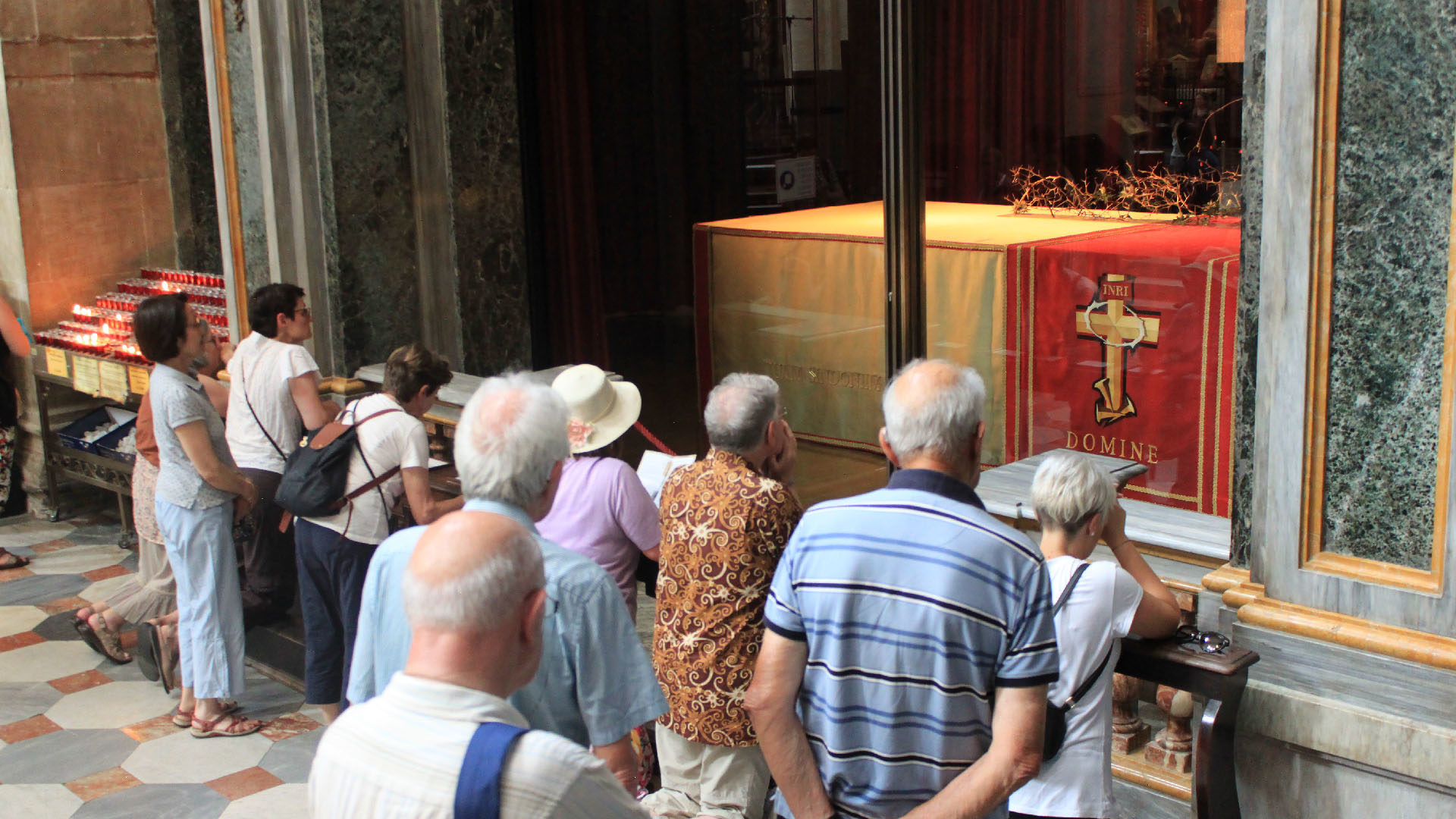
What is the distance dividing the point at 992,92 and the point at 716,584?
241 cm

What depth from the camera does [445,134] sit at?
6.07 m

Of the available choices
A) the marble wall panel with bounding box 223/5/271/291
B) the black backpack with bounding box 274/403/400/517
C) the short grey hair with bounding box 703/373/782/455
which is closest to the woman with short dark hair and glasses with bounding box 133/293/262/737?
the black backpack with bounding box 274/403/400/517

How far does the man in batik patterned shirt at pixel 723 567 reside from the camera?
286 cm

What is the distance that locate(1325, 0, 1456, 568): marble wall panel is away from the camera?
273cm

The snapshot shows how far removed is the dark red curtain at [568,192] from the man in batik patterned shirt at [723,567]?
132 inches

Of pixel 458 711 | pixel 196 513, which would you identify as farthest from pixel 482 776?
pixel 196 513

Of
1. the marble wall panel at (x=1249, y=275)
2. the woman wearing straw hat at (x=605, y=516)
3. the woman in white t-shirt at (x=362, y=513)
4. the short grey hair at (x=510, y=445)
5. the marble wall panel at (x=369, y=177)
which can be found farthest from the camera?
the marble wall panel at (x=369, y=177)

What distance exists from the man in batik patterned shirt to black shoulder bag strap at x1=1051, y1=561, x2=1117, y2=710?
56 cm

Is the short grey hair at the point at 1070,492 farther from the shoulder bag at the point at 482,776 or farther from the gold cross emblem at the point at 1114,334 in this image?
the gold cross emblem at the point at 1114,334

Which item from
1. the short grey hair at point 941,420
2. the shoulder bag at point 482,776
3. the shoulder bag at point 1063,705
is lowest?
the shoulder bag at point 1063,705

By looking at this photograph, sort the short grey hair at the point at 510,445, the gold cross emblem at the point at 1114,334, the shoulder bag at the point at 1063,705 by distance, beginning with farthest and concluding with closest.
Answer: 1. the gold cross emblem at the point at 1114,334
2. the shoulder bag at the point at 1063,705
3. the short grey hair at the point at 510,445

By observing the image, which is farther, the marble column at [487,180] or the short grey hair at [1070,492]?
the marble column at [487,180]

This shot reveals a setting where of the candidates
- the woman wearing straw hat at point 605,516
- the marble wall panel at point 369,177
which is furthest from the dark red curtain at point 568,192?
the woman wearing straw hat at point 605,516

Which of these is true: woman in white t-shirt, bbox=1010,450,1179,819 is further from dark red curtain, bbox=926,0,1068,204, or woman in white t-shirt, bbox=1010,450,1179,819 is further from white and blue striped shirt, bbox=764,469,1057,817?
dark red curtain, bbox=926,0,1068,204
